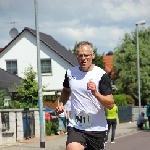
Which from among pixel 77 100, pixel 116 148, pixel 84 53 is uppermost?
pixel 84 53

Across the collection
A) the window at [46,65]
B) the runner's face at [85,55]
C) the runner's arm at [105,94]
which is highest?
the window at [46,65]

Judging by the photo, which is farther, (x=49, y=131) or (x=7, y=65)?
(x=7, y=65)

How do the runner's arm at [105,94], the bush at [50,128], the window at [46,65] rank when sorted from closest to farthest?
the runner's arm at [105,94]
the bush at [50,128]
the window at [46,65]

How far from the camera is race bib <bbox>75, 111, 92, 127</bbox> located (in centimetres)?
609

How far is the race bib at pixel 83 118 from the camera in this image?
6094mm

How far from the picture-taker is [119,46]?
70.1 meters

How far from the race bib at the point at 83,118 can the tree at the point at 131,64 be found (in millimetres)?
59057

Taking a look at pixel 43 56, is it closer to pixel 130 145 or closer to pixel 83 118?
pixel 130 145

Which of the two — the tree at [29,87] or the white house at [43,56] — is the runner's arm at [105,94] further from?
the white house at [43,56]

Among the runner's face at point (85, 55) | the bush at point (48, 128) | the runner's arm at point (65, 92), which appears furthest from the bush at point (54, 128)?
the runner's face at point (85, 55)

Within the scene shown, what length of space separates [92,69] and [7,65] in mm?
40537

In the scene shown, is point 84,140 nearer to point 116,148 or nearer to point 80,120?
point 80,120

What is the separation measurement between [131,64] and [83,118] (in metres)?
62.1

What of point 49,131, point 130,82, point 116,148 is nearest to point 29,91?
point 49,131
